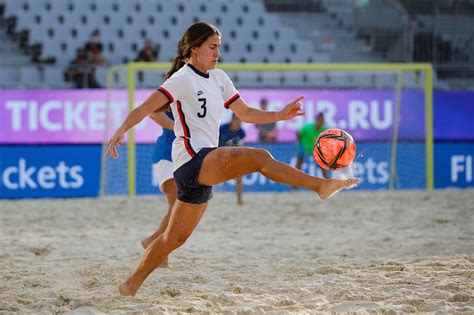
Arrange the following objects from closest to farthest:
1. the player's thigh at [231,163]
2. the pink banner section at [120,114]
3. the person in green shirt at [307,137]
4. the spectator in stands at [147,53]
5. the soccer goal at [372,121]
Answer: the player's thigh at [231,163] → the pink banner section at [120,114] → the person in green shirt at [307,137] → the soccer goal at [372,121] → the spectator in stands at [147,53]

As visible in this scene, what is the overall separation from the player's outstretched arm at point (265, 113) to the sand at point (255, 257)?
1179 millimetres

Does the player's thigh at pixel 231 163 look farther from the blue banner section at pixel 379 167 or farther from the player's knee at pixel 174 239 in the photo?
the blue banner section at pixel 379 167

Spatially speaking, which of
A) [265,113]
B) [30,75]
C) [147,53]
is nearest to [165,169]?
[265,113]

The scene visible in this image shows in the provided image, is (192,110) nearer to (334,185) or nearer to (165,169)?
(334,185)

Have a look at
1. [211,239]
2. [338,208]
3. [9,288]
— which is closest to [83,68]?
[338,208]

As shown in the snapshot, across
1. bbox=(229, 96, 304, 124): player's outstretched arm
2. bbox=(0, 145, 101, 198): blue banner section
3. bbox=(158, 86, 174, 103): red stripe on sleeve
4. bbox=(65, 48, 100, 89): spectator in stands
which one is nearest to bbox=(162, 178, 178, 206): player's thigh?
bbox=(229, 96, 304, 124): player's outstretched arm

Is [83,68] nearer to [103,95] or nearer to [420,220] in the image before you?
[103,95]

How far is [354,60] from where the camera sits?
18391 millimetres

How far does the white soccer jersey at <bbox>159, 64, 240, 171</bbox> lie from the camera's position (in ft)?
17.0

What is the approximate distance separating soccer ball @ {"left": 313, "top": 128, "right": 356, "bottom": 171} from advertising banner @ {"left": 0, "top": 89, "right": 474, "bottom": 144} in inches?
353

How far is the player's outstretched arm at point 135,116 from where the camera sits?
491 centimetres

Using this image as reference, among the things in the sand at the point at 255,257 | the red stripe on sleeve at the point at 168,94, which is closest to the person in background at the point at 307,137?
the sand at the point at 255,257

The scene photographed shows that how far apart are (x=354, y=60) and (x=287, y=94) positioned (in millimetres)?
3605

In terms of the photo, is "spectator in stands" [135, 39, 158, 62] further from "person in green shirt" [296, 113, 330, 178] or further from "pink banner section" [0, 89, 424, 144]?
"person in green shirt" [296, 113, 330, 178]
